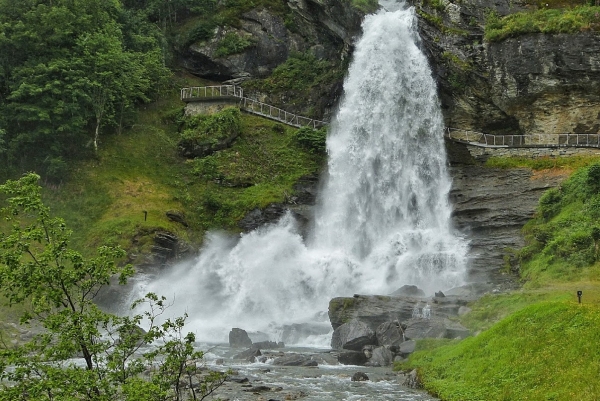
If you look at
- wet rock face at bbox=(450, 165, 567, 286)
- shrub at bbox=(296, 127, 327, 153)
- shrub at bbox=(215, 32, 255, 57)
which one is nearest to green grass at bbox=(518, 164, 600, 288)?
wet rock face at bbox=(450, 165, 567, 286)

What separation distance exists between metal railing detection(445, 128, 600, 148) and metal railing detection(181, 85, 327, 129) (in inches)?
351

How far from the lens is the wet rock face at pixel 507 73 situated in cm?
3297

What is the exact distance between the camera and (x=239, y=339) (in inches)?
930

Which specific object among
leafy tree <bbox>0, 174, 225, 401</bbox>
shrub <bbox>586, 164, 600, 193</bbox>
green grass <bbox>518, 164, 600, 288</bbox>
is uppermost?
shrub <bbox>586, 164, 600, 193</bbox>

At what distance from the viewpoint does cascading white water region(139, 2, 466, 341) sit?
28.7 metres

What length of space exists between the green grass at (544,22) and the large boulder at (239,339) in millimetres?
22607

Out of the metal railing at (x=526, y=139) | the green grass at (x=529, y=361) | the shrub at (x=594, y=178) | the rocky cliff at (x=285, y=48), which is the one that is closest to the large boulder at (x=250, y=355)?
the green grass at (x=529, y=361)

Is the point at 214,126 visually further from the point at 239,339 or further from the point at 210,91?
the point at 239,339

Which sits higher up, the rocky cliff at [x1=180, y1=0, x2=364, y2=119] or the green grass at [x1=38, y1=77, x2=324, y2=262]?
the rocky cliff at [x1=180, y1=0, x2=364, y2=119]

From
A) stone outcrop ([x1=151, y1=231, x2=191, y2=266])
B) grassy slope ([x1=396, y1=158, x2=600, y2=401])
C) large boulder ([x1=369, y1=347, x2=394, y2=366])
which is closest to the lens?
grassy slope ([x1=396, y1=158, x2=600, y2=401])

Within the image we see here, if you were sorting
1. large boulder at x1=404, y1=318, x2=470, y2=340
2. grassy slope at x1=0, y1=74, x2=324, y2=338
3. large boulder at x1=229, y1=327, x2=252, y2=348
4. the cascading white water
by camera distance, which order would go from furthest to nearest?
grassy slope at x1=0, y1=74, x2=324, y2=338
the cascading white water
large boulder at x1=229, y1=327, x2=252, y2=348
large boulder at x1=404, y1=318, x2=470, y2=340

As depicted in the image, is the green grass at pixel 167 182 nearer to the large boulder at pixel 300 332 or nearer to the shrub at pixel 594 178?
the large boulder at pixel 300 332

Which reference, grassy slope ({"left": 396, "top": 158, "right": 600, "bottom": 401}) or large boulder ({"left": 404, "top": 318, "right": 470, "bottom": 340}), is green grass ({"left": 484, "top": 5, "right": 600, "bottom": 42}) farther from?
large boulder ({"left": 404, "top": 318, "right": 470, "bottom": 340})

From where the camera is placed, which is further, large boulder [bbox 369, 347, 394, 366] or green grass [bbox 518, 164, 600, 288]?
green grass [bbox 518, 164, 600, 288]
